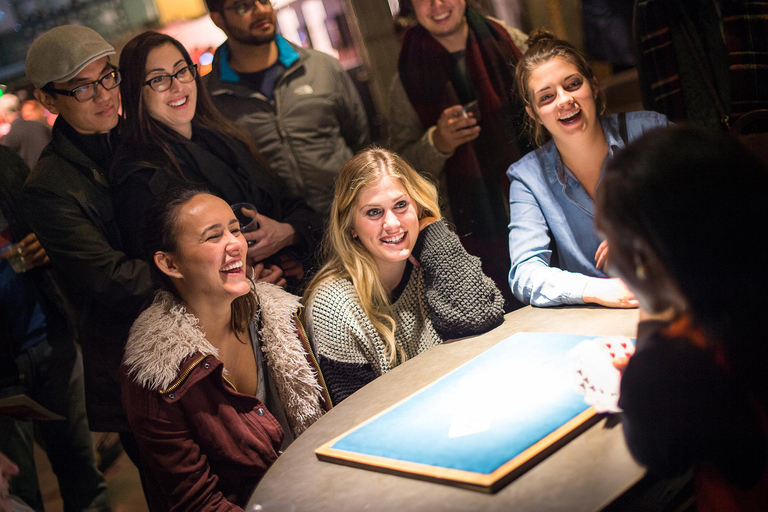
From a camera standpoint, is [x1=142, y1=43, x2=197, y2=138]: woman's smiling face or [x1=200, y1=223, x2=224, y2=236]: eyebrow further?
[x1=142, y1=43, x2=197, y2=138]: woman's smiling face

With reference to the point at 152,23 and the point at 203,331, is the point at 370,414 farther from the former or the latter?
the point at 152,23

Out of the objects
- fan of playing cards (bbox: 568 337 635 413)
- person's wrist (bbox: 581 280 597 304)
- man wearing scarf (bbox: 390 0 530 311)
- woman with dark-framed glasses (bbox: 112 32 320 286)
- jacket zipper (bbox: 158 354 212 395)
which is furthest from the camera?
man wearing scarf (bbox: 390 0 530 311)

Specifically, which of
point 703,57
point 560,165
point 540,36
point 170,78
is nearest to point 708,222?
point 560,165

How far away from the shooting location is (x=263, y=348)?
88.3 inches

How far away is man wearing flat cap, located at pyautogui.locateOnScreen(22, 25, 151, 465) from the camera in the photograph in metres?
2.10

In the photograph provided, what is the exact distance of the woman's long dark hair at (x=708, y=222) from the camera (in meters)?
1.03

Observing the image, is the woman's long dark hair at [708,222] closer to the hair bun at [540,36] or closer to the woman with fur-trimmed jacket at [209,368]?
the woman with fur-trimmed jacket at [209,368]

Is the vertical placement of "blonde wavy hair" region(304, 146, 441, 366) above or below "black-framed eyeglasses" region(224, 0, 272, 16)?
below

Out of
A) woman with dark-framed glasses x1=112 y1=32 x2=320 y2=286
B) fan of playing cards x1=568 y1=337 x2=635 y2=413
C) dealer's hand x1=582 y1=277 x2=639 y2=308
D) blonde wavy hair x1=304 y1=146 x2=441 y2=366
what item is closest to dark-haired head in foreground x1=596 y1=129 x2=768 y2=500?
fan of playing cards x1=568 y1=337 x2=635 y2=413

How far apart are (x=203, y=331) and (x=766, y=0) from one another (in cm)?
254

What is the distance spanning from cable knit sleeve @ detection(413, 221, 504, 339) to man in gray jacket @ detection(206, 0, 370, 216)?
48 centimetres

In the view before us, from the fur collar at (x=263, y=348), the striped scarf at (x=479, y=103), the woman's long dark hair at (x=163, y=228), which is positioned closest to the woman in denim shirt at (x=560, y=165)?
the striped scarf at (x=479, y=103)

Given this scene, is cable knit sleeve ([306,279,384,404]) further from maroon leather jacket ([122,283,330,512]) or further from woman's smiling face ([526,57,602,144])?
woman's smiling face ([526,57,602,144])

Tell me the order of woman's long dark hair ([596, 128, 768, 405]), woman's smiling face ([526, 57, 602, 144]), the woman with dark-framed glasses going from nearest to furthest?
woman's long dark hair ([596, 128, 768, 405]), the woman with dark-framed glasses, woman's smiling face ([526, 57, 602, 144])
